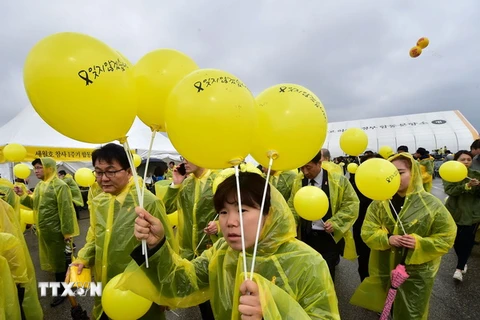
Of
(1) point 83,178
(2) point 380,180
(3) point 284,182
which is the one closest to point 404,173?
(2) point 380,180

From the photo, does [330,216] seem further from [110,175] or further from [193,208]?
[110,175]

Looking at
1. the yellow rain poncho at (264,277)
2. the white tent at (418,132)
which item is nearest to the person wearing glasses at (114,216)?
the yellow rain poncho at (264,277)

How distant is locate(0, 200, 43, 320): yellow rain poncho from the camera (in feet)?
6.49

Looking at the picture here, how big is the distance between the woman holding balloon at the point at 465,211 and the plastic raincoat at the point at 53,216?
5742mm

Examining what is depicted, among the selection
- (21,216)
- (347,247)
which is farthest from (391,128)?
(21,216)

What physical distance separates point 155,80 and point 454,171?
4025 mm

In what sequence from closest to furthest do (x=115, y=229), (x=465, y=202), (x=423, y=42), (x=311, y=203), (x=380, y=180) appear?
(x=115, y=229)
(x=380, y=180)
(x=311, y=203)
(x=465, y=202)
(x=423, y=42)

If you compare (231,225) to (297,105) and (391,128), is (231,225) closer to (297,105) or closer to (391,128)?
(297,105)

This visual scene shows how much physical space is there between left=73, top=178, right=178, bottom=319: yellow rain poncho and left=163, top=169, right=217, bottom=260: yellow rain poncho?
28.2 inches

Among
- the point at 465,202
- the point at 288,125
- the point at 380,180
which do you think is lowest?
the point at 465,202

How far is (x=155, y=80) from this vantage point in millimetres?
1342

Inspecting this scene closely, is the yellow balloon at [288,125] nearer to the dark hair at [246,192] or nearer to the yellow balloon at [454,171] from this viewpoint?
the dark hair at [246,192]

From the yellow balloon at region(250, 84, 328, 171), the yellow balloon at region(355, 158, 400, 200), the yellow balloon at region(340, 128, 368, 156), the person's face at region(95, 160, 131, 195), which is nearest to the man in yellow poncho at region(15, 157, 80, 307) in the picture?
the person's face at region(95, 160, 131, 195)

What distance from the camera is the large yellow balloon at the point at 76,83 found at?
103 centimetres
